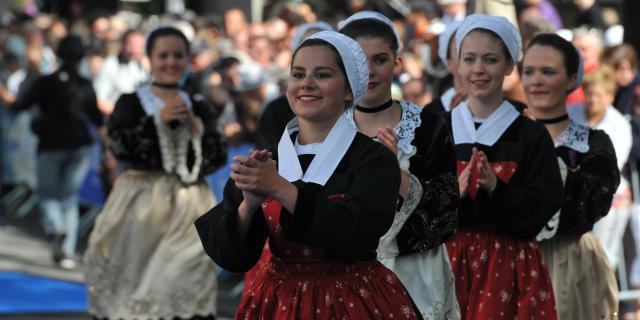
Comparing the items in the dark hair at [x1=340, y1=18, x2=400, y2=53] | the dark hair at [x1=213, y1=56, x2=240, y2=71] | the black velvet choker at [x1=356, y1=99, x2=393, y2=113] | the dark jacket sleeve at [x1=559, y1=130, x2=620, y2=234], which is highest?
the dark hair at [x1=340, y1=18, x2=400, y2=53]

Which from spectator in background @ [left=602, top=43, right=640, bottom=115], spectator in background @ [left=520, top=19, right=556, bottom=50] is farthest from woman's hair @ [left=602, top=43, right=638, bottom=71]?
spectator in background @ [left=520, top=19, right=556, bottom=50]

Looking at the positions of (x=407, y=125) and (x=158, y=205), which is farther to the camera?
(x=158, y=205)

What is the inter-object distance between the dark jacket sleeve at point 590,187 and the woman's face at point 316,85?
2.05m

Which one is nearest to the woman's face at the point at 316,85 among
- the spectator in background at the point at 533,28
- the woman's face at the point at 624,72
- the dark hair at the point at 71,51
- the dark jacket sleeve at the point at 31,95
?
the spectator in background at the point at 533,28

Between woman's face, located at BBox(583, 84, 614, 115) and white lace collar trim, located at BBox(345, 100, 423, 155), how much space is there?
116 inches

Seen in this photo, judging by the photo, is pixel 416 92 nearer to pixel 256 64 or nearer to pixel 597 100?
pixel 597 100

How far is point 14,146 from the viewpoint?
15.3 meters

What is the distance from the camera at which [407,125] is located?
5.09m

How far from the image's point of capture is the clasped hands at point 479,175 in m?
5.16

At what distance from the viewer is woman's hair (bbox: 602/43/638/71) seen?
9.71m

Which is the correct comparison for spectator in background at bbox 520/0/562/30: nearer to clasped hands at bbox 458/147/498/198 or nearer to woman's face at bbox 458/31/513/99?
woman's face at bbox 458/31/513/99

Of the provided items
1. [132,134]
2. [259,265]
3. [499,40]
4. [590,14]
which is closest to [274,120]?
[259,265]

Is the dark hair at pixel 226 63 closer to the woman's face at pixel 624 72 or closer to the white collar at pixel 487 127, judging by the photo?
the woman's face at pixel 624 72

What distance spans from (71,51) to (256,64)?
1.69 meters
